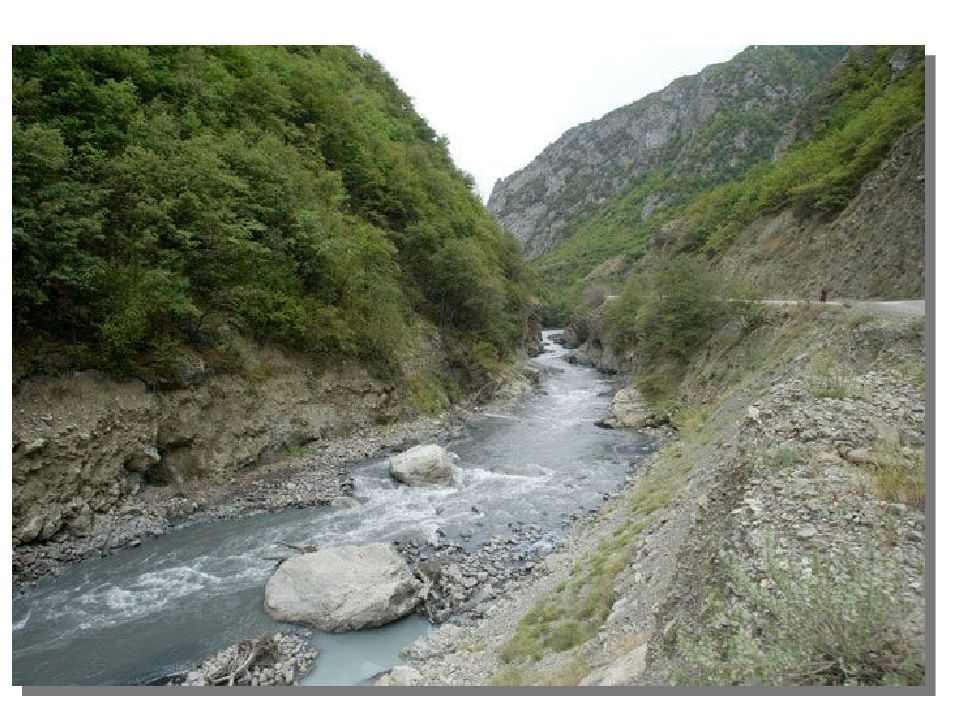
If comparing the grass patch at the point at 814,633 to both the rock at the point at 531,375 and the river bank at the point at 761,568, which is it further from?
the rock at the point at 531,375

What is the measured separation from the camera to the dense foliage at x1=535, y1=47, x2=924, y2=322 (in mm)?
23859

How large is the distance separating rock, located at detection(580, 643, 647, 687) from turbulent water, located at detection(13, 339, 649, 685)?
3816 millimetres

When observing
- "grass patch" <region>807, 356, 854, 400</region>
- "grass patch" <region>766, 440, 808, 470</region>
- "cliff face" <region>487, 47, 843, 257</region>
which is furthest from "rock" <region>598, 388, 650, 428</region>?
"cliff face" <region>487, 47, 843, 257</region>

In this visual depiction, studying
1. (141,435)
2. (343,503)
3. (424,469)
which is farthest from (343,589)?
(141,435)

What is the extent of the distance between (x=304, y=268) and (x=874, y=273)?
20.5 m

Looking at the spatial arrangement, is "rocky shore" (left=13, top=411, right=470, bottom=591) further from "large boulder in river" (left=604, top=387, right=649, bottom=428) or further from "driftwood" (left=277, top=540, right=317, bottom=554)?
"large boulder in river" (left=604, top=387, right=649, bottom=428)

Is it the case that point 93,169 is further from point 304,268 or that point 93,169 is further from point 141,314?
point 304,268

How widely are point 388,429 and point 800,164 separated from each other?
93.2 ft

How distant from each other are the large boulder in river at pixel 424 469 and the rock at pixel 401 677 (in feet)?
24.4

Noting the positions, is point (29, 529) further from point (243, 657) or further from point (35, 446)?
point (243, 657)

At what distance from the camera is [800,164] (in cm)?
3095

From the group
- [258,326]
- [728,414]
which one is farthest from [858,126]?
[258,326]

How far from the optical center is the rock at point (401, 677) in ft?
22.1
